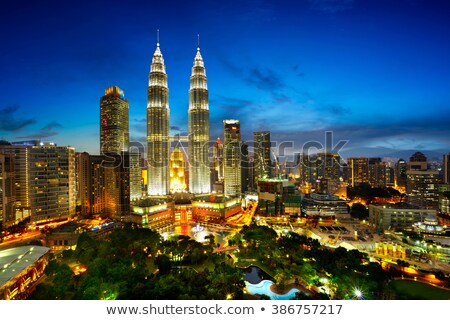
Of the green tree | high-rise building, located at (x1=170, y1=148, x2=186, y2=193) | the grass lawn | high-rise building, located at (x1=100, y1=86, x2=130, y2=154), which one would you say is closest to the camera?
the grass lawn

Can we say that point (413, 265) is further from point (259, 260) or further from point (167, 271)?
point (167, 271)

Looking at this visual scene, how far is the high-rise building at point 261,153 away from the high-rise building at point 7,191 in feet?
67.2

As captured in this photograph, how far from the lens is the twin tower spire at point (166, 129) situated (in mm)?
18234

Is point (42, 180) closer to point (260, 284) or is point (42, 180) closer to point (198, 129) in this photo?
point (198, 129)

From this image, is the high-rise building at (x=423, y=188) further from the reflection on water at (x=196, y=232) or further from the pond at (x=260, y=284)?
the pond at (x=260, y=284)

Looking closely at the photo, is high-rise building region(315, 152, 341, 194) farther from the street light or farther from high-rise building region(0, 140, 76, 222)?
the street light

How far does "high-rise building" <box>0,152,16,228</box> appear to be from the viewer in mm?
11547

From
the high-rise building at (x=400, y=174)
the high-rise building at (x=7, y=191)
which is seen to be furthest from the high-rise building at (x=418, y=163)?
the high-rise building at (x=7, y=191)

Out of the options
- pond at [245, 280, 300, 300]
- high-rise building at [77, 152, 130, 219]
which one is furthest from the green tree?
high-rise building at [77, 152, 130, 219]

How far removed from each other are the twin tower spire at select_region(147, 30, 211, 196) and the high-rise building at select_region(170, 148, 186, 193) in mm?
471

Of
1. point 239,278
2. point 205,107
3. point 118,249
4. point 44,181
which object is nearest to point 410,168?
point 205,107
